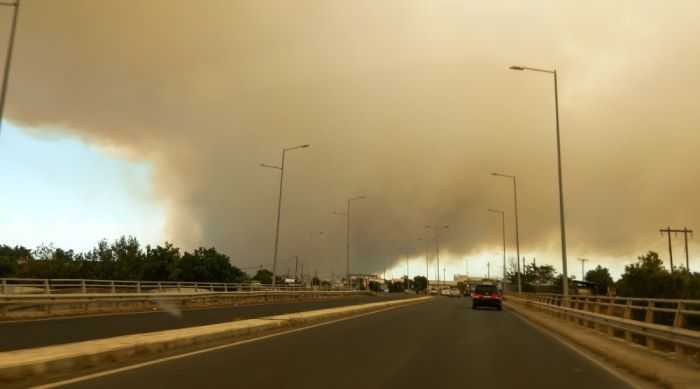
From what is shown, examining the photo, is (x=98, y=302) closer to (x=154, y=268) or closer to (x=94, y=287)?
(x=94, y=287)

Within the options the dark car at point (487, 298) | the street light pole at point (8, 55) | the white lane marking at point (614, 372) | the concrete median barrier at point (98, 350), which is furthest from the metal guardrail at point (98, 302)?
the white lane marking at point (614, 372)

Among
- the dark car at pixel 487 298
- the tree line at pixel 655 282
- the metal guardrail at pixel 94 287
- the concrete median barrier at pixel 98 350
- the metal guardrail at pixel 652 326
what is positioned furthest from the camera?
the tree line at pixel 655 282

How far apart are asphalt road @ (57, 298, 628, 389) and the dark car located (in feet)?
99.7

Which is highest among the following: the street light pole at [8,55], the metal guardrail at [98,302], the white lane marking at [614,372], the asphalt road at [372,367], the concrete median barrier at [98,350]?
the street light pole at [8,55]

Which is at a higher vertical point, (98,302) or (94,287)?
(94,287)

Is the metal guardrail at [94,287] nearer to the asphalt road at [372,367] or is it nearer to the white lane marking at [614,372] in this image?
the asphalt road at [372,367]

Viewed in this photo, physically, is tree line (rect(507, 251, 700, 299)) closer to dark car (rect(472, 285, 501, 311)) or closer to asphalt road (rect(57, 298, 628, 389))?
dark car (rect(472, 285, 501, 311))

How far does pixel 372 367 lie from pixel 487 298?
37.8 metres

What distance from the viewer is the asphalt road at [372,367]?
31.3ft

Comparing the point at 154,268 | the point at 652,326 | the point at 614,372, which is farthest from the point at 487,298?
the point at 154,268

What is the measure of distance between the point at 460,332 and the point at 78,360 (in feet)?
44.8

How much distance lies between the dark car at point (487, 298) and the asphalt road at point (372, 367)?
99.7ft

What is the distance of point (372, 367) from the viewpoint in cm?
1144

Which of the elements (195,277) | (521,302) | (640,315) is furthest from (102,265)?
(640,315)
